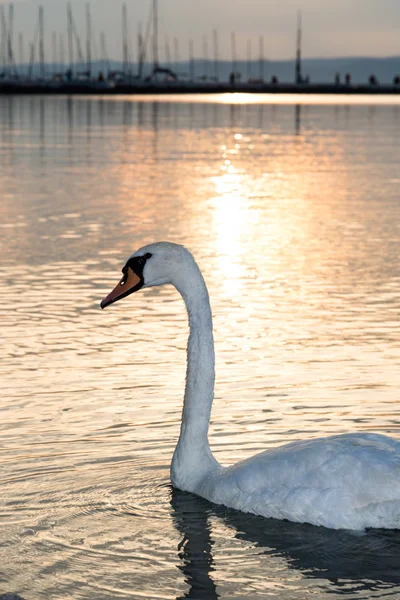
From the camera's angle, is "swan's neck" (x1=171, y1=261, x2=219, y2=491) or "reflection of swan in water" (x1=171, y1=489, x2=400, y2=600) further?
"swan's neck" (x1=171, y1=261, x2=219, y2=491)

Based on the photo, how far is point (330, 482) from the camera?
6465 mm

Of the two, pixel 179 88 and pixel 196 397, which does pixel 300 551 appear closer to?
pixel 196 397

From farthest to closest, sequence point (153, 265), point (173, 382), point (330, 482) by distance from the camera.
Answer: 1. point (173, 382)
2. point (153, 265)
3. point (330, 482)

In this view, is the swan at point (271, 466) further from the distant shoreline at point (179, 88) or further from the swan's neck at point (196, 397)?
the distant shoreline at point (179, 88)

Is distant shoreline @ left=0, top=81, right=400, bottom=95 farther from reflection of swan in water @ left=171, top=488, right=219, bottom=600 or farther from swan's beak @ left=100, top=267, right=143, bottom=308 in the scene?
reflection of swan in water @ left=171, top=488, right=219, bottom=600

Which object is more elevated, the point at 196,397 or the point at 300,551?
the point at 196,397

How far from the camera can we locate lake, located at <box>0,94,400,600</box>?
249 inches

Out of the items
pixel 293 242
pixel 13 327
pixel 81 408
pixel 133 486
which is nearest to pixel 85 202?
pixel 293 242

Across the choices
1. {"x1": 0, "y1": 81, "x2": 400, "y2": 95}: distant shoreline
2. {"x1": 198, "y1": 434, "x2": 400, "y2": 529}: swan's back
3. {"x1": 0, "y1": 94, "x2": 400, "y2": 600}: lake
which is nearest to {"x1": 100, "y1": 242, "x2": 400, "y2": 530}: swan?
{"x1": 198, "y1": 434, "x2": 400, "y2": 529}: swan's back

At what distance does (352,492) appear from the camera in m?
6.44

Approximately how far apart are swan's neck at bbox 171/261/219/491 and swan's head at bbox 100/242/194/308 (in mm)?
73

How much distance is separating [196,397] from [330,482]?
109 cm

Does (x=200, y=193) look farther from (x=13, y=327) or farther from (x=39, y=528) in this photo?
(x=39, y=528)

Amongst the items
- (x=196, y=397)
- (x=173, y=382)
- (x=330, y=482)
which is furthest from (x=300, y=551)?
(x=173, y=382)
